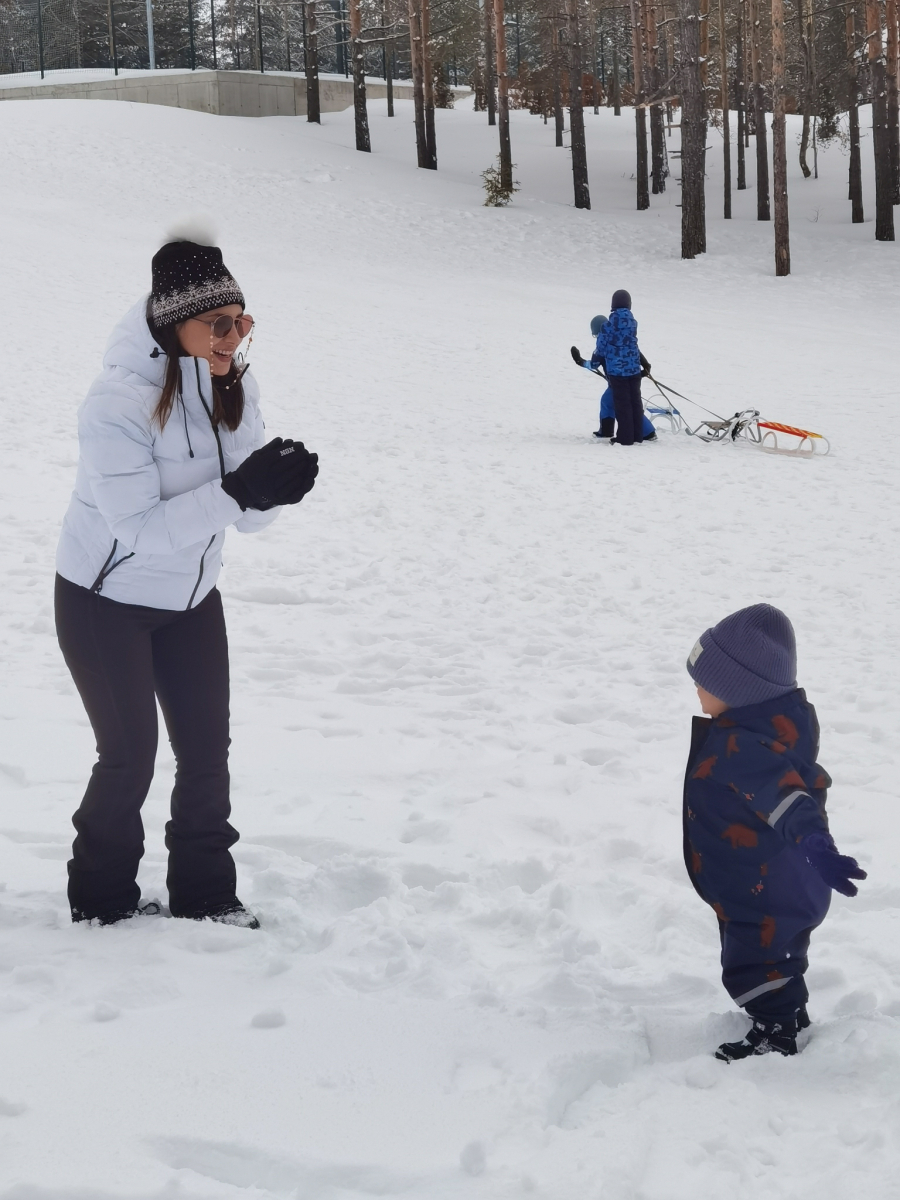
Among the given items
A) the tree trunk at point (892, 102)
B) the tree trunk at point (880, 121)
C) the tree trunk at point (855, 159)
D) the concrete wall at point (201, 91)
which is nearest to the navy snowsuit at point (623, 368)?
the tree trunk at point (880, 121)

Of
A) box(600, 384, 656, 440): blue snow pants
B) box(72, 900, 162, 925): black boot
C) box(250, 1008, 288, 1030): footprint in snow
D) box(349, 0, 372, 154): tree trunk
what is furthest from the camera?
box(349, 0, 372, 154): tree trunk

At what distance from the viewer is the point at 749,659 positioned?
8.45 ft

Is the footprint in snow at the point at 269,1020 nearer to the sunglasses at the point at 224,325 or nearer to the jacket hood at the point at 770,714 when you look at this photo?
the jacket hood at the point at 770,714

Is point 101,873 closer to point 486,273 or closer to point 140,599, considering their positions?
point 140,599

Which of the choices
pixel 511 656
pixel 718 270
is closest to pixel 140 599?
pixel 511 656

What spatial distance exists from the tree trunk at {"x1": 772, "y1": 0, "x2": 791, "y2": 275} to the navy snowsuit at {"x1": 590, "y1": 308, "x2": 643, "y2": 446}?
399 inches

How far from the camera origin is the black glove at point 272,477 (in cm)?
260

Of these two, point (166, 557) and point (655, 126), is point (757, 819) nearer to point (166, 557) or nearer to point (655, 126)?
point (166, 557)

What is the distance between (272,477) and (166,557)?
0.38 meters

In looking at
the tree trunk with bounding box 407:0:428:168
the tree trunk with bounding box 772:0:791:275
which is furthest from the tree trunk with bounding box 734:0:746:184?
the tree trunk with bounding box 772:0:791:275

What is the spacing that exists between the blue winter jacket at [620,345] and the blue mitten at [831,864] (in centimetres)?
915

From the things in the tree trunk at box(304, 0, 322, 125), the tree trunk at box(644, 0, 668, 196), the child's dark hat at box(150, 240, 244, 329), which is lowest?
the child's dark hat at box(150, 240, 244, 329)

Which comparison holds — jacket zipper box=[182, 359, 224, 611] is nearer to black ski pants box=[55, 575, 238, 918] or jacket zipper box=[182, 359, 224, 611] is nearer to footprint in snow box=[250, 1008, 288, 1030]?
black ski pants box=[55, 575, 238, 918]

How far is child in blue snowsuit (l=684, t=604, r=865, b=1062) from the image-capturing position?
253 cm
